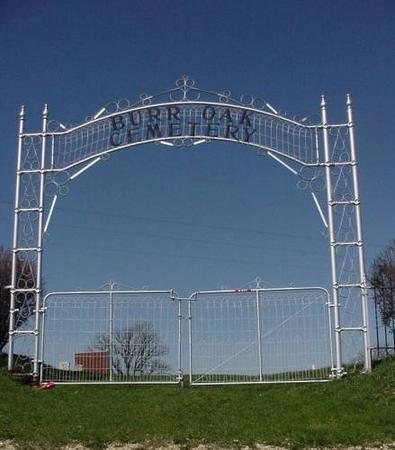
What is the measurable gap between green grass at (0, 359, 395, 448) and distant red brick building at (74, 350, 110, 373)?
1.35ft

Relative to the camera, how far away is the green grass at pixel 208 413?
8.66 meters

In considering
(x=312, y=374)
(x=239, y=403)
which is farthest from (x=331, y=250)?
(x=239, y=403)

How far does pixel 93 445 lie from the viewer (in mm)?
8539

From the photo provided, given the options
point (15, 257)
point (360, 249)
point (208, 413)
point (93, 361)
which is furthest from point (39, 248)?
point (360, 249)

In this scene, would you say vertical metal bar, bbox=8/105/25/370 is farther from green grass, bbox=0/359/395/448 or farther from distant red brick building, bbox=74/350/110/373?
distant red brick building, bbox=74/350/110/373

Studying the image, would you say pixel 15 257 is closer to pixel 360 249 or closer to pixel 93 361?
pixel 93 361

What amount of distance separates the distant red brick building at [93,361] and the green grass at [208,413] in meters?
0.41

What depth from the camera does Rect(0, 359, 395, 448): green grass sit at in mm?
8664

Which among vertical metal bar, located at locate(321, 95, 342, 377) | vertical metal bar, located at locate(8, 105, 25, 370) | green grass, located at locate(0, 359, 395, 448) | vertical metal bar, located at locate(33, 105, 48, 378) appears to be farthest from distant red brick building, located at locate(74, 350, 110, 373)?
vertical metal bar, located at locate(321, 95, 342, 377)

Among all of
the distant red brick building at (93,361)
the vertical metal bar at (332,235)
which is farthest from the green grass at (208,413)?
the vertical metal bar at (332,235)

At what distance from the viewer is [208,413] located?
1033cm

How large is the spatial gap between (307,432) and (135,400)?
12.5ft

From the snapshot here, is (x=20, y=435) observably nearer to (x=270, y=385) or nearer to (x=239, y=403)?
(x=239, y=403)

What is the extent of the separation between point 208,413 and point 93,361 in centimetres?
374
